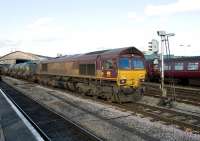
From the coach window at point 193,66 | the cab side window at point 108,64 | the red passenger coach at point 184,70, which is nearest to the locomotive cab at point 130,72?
the cab side window at point 108,64

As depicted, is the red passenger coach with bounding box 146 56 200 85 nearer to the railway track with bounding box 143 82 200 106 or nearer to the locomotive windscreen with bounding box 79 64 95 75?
the railway track with bounding box 143 82 200 106

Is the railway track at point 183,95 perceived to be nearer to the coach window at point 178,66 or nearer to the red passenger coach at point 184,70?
the red passenger coach at point 184,70

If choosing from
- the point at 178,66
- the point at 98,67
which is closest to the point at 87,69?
the point at 98,67

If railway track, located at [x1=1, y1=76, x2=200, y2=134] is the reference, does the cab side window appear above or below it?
above

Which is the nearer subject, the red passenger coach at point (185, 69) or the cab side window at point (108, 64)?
the cab side window at point (108, 64)

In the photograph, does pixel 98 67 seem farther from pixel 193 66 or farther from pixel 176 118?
pixel 193 66

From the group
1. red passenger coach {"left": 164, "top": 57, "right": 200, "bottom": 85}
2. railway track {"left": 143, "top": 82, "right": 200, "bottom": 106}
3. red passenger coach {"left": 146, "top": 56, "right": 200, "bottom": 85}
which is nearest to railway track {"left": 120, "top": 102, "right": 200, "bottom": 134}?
railway track {"left": 143, "top": 82, "right": 200, "bottom": 106}

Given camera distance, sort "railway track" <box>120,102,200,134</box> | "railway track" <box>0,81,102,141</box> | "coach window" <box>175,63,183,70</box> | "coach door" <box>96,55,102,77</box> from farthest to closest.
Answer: "coach window" <box>175,63,183,70</box> → "coach door" <box>96,55,102,77</box> → "railway track" <box>120,102,200,134</box> → "railway track" <box>0,81,102,141</box>

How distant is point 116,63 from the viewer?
18.5 meters

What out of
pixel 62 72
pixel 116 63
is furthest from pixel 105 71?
pixel 62 72

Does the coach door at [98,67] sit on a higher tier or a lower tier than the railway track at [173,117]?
higher

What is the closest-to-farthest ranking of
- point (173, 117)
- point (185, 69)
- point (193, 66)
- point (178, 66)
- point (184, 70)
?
1. point (173, 117)
2. point (193, 66)
3. point (185, 69)
4. point (184, 70)
5. point (178, 66)

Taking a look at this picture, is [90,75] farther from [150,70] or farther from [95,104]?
[150,70]

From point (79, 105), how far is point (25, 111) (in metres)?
3.51
